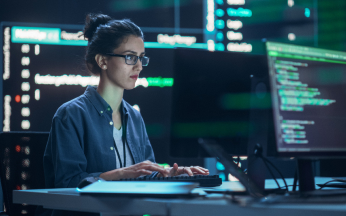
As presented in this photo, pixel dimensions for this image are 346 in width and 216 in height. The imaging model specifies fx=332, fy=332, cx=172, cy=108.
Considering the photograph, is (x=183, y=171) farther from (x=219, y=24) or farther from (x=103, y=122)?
(x=219, y=24)

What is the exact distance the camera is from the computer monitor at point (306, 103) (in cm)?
86

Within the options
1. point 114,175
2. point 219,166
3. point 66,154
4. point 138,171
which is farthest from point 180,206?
point 219,166

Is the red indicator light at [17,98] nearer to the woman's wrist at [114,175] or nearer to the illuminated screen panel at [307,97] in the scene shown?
the woman's wrist at [114,175]

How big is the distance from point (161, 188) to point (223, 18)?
7.48ft

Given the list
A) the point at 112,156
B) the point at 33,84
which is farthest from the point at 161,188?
the point at 33,84

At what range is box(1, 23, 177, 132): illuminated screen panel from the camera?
2.62 metres

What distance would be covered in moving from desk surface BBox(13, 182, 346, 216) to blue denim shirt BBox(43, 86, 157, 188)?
1.52ft

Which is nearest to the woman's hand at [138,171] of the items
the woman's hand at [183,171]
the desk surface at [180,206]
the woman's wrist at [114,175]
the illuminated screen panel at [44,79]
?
the woman's wrist at [114,175]

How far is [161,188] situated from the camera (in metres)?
0.76

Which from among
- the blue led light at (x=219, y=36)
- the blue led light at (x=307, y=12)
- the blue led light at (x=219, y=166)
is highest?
the blue led light at (x=307, y=12)

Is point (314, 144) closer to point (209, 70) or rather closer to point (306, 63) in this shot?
point (306, 63)

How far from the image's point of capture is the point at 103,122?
1.57 metres

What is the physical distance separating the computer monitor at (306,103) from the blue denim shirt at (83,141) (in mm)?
739

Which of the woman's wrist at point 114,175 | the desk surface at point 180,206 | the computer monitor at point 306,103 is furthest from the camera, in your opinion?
the woman's wrist at point 114,175
